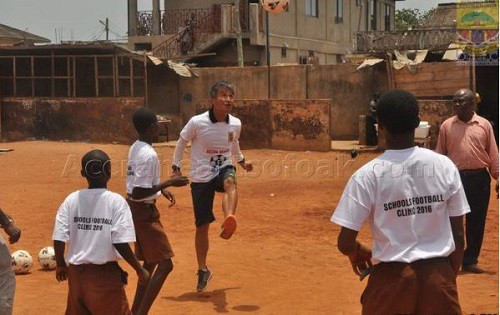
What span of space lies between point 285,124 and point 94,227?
15.5 metres

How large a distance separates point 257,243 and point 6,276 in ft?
16.2

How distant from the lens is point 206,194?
7.54m

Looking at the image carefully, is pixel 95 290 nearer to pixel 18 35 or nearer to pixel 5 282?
pixel 5 282

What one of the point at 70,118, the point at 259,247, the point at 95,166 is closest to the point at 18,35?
the point at 70,118

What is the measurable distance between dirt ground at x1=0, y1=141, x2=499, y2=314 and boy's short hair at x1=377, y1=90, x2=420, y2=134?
317 centimetres

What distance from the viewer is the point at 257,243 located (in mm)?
9625

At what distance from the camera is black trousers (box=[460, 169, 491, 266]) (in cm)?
773

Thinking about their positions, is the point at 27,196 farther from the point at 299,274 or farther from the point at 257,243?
the point at 299,274

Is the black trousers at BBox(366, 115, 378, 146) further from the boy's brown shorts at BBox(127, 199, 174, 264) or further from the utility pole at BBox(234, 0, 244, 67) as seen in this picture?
the boy's brown shorts at BBox(127, 199, 174, 264)

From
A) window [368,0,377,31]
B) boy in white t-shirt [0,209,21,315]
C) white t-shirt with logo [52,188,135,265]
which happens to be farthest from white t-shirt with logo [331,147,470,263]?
window [368,0,377,31]

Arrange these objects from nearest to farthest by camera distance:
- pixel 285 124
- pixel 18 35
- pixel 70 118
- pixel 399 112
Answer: pixel 399 112
pixel 285 124
pixel 70 118
pixel 18 35

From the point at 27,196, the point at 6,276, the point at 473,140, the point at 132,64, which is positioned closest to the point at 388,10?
the point at 132,64

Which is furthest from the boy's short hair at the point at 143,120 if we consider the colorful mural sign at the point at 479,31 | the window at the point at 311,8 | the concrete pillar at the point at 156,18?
the window at the point at 311,8

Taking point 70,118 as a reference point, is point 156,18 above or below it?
above
